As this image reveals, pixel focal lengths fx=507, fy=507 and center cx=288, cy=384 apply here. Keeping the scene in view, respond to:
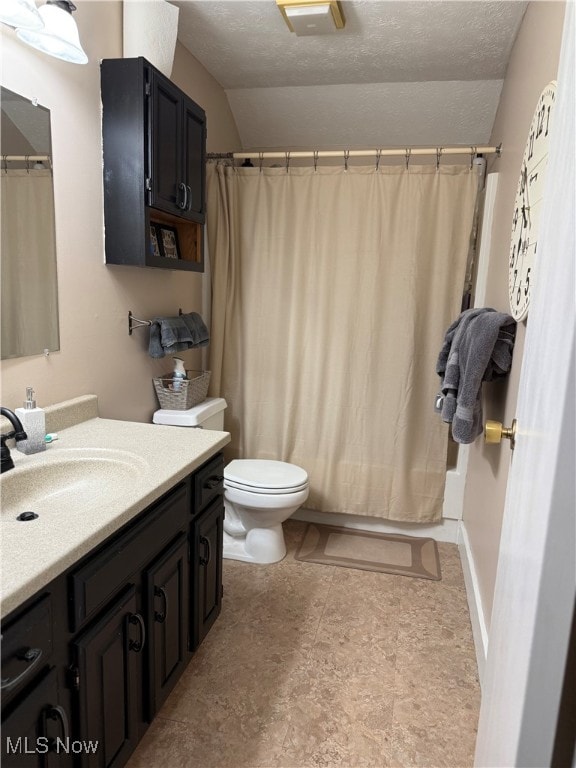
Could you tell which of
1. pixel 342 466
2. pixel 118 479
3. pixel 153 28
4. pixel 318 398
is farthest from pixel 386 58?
pixel 118 479

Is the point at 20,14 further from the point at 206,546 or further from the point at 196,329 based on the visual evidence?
the point at 206,546

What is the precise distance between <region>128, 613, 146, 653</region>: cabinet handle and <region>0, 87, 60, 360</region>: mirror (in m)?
0.83

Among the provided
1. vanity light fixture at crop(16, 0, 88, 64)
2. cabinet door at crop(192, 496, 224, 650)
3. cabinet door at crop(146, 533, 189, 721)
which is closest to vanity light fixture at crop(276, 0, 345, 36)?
vanity light fixture at crop(16, 0, 88, 64)

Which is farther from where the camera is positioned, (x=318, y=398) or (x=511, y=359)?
(x=318, y=398)

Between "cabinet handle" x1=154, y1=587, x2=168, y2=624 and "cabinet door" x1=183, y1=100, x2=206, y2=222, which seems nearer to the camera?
"cabinet handle" x1=154, y1=587, x2=168, y2=624

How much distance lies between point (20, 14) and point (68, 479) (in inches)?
47.9

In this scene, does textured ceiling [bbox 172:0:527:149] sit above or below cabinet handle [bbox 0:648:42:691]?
above

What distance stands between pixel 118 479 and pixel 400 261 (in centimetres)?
181

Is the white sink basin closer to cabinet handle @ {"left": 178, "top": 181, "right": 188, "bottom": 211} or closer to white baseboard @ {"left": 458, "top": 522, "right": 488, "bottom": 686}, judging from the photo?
cabinet handle @ {"left": 178, "top": 181, "right": 188, "bottom": 211}

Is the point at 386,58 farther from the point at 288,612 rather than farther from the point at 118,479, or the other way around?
the point at 288,612

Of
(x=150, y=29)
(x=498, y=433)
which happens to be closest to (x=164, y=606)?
(x=498, y=433)

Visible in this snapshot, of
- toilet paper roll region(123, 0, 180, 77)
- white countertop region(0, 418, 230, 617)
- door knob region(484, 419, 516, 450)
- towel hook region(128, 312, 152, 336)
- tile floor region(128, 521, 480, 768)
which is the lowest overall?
tile floor region(128, 521, 480, 768)

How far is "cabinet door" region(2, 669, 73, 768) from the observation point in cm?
89

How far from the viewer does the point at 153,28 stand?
191 centimetres
